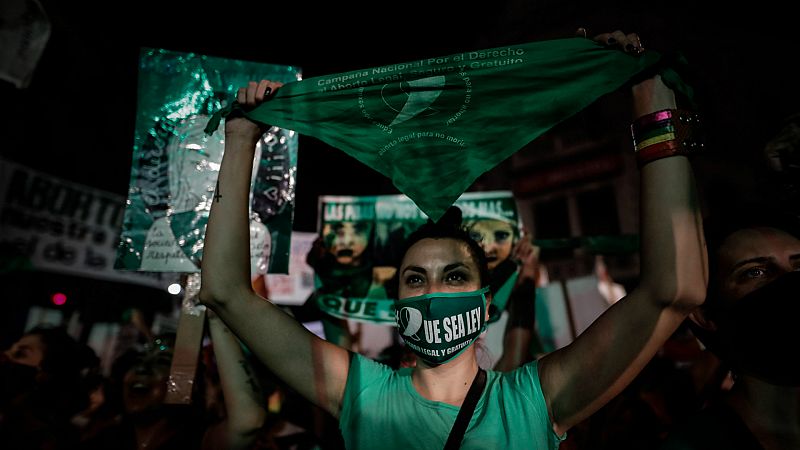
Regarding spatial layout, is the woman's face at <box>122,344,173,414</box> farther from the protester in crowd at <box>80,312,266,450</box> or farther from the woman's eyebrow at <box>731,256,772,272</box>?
the woman's eyebrow at <box>731,256,772,272</box>

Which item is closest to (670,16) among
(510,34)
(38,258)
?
(510,34)

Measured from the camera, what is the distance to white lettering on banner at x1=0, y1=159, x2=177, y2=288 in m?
5.30

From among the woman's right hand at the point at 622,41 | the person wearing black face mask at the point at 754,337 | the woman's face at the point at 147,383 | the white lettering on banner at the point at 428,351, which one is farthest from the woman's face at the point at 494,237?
the woman's face at the point at 147,383

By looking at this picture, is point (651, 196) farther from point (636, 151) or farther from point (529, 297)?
point (529, 297)

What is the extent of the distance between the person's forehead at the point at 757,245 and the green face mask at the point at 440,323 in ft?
3.68

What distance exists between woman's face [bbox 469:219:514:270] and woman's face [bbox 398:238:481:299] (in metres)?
1.91

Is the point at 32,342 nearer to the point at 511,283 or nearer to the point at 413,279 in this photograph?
the point at 413,279

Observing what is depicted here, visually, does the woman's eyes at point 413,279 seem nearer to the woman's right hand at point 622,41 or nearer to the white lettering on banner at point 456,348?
the white lettering on banner at point 456,348

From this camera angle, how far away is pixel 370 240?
437cm

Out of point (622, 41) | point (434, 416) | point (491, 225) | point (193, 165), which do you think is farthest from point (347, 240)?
point (622, 41)

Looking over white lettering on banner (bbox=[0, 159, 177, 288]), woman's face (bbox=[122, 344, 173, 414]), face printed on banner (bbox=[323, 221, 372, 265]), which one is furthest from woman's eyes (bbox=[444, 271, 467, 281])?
white lettering on banner (bbox=[0, 159, 177, 288])

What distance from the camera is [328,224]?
4484 mm

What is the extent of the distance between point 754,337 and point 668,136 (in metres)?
0.93

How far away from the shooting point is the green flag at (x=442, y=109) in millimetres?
1877
